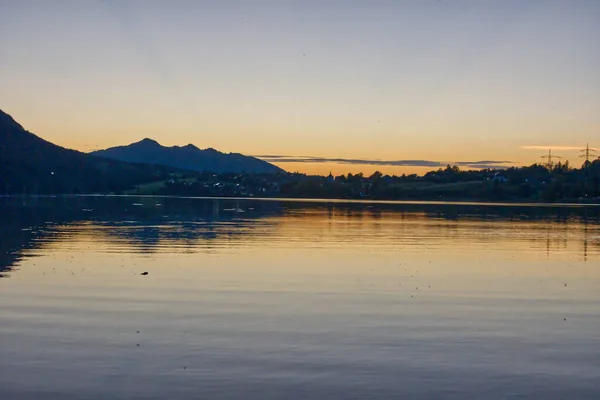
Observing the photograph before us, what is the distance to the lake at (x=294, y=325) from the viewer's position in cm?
1355

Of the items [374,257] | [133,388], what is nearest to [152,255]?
[374,257]

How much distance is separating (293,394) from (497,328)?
8.02 m

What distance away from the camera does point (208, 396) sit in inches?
497

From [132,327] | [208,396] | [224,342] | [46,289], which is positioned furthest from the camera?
[46,289]

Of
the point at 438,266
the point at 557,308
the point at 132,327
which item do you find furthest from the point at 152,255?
the point at 557,308

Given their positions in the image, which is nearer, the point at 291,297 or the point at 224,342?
the point at 224,342

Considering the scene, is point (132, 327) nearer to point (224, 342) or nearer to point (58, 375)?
point (224, 342)

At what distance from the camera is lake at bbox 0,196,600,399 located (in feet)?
44.5

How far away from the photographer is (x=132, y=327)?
717 inches

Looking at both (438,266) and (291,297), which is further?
(438,266)

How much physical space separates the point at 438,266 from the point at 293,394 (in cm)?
2088

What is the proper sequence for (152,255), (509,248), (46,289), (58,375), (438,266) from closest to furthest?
(58,375) → (46,289) → (438,266) → (152,255) → (509,248)

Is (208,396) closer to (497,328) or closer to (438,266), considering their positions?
(497,328)

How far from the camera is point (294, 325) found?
736 inches
